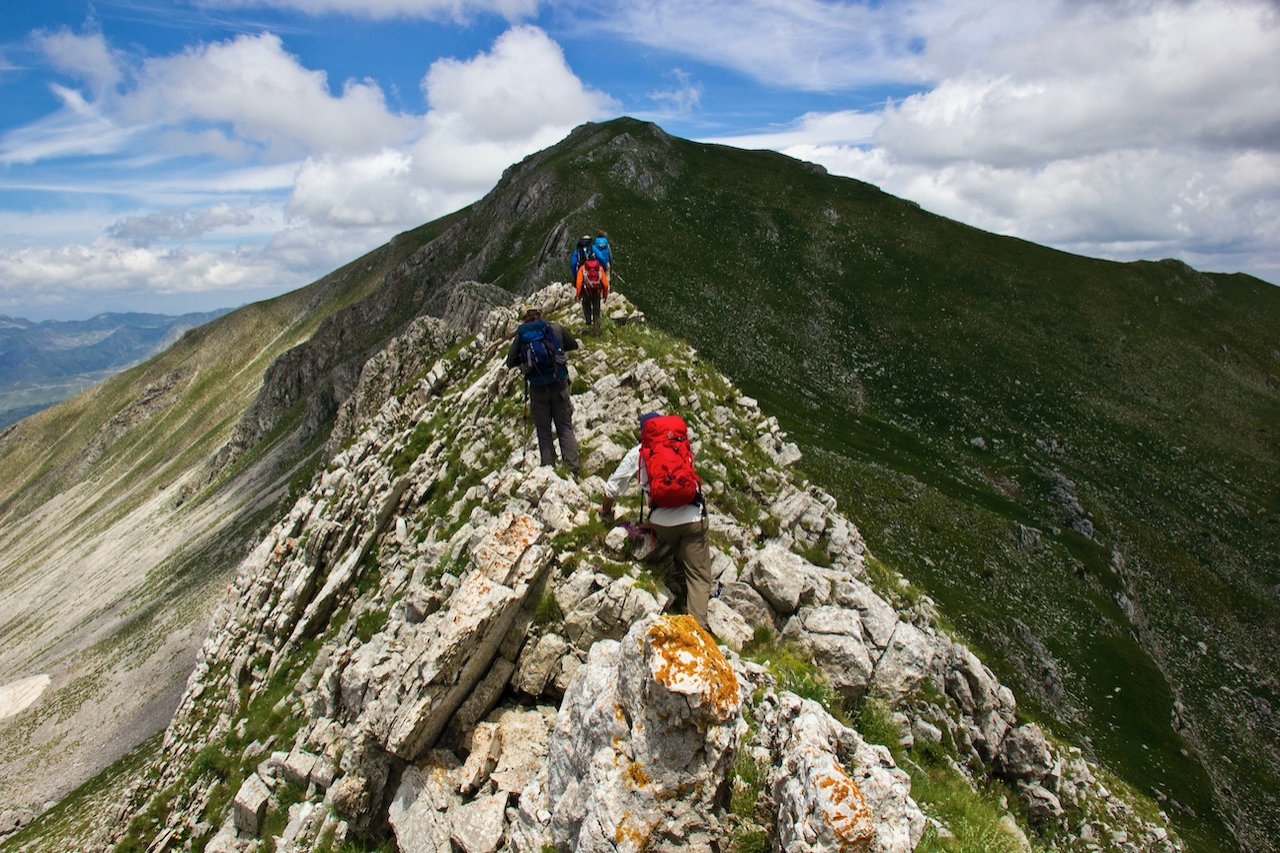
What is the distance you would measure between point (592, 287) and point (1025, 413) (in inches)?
2876

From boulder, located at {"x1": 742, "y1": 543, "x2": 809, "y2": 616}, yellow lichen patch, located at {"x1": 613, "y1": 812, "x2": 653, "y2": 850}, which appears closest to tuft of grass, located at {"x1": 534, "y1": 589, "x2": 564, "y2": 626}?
boulder, located at {"x1": 742, "y1": 543, "x2": 809, "y2": 616}

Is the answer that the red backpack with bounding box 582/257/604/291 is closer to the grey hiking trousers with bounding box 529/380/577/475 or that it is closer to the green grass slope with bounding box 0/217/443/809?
the grey hiking trousers with bounding box 529/380/577/475

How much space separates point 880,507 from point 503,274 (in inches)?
2323

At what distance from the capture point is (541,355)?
1576cm

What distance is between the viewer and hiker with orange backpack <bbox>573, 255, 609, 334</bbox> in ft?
75.6

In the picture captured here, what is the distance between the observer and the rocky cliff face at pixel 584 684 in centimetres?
799

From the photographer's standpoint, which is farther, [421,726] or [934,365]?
[934,365]

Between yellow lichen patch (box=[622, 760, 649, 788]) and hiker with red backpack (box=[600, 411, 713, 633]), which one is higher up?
hiker with red backpack (box=[600, 411, 713, 633])

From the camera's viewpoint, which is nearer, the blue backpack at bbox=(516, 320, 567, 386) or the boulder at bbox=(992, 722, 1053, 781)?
the boulder at bbox=(992, 722, 1053, 781)

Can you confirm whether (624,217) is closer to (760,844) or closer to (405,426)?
(405,426)

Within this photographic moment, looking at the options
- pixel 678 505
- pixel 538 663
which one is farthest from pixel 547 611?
pixel 678 505

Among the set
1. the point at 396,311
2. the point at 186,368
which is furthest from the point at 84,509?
the point at 396,311

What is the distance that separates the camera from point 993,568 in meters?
48.3

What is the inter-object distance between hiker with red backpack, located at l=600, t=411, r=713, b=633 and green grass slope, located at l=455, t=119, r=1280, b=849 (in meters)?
36.9
